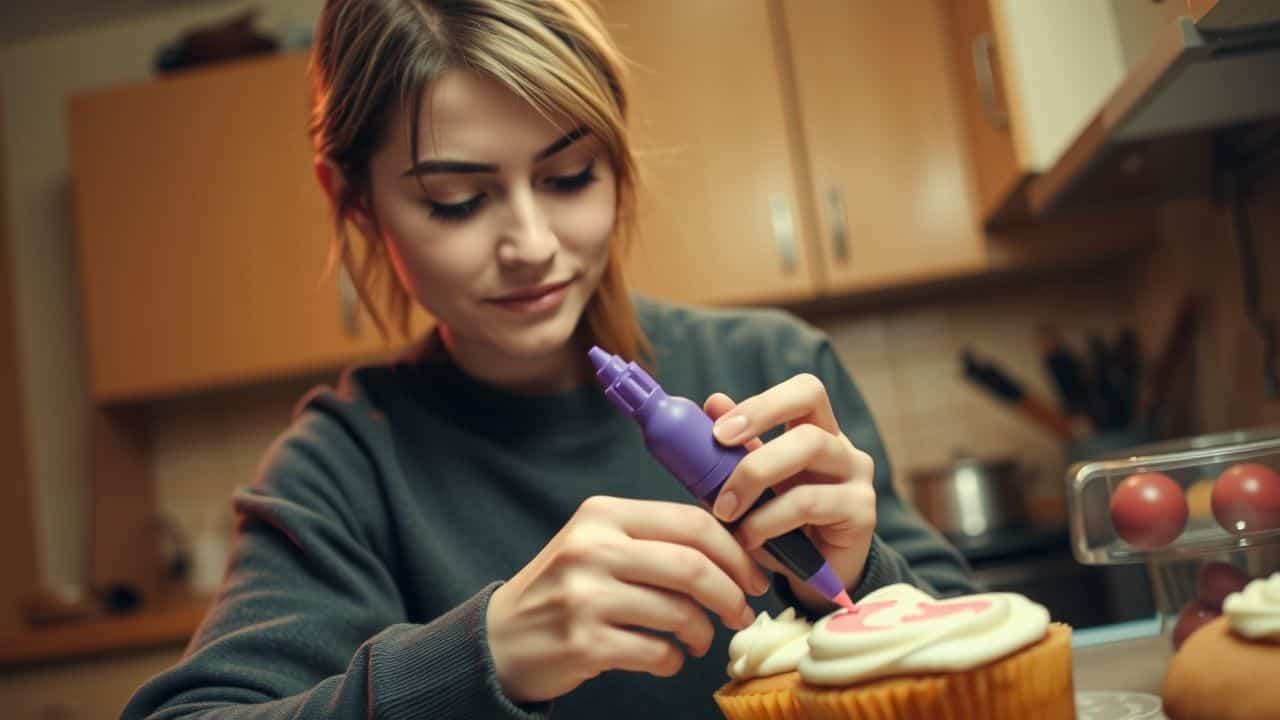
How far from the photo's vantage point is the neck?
3.57ft

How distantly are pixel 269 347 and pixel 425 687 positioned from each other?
208 cm

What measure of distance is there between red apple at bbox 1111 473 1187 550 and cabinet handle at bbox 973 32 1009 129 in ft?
4.44

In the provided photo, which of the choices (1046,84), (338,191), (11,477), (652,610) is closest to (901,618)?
(652,610)

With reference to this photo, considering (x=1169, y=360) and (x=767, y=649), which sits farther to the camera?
(x=1169, y=360)

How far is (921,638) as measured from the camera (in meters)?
0.54

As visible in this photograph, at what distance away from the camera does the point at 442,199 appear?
35.4 inches

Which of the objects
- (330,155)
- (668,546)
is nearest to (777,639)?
(668,546)

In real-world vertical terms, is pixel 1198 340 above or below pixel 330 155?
below

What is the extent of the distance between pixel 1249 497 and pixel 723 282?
1.72 m

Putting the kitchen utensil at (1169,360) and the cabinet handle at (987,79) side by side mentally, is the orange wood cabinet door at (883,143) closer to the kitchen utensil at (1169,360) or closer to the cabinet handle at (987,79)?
the cabinet handle at (987,79)

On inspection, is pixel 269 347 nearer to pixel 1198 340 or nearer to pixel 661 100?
pixel 661 100

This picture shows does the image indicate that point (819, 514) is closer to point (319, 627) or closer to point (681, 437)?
point (681, 437)

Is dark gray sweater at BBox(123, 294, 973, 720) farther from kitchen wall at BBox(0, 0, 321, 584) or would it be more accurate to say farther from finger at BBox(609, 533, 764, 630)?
kitchen wall at BBox(0, 0, 321, 584)

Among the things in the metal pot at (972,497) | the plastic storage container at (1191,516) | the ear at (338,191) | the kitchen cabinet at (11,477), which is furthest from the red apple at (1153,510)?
the kitchen cabinet at (11,477)
